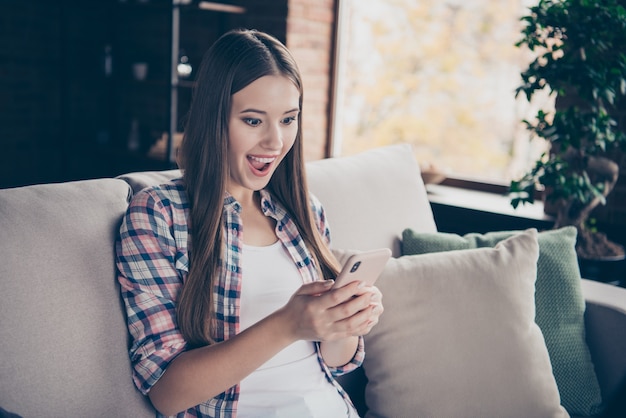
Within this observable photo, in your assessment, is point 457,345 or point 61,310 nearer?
point 61,310

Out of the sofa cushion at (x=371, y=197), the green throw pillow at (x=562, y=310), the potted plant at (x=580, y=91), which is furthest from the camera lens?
the potted plant at (x=580, y=91)

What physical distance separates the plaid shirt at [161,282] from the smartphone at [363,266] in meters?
0.24

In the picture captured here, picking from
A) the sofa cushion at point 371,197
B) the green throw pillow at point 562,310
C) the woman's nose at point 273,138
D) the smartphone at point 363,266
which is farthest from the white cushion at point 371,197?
the smartphone at point 363,266

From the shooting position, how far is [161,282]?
3.54 ft

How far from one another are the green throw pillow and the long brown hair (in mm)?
703

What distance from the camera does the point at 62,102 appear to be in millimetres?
3854

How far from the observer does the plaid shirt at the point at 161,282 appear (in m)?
1.07

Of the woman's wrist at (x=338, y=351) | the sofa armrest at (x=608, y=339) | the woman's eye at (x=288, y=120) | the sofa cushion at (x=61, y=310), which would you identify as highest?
the woman's eye at (x=288, y=120)

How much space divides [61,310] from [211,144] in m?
0.39

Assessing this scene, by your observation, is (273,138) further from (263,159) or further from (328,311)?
(328,311)

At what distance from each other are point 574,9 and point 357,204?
1.01 m

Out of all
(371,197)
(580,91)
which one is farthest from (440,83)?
(371,197)

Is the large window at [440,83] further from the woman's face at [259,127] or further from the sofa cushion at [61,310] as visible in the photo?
the sofa cushion at [61,310]

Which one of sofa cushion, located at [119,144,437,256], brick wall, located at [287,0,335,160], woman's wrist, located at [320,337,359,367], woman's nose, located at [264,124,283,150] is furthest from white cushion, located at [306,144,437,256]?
brick wall, located at [287,0,335,160]
